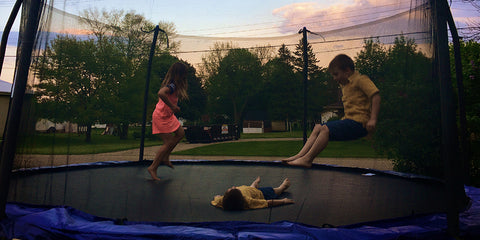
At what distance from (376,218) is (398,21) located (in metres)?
1.11

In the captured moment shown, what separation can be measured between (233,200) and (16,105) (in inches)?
48.5

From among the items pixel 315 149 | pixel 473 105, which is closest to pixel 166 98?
pixel 315 149

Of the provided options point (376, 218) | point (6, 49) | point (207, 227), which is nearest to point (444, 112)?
point (376, 218)

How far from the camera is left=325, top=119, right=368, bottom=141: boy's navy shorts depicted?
5.15 ft

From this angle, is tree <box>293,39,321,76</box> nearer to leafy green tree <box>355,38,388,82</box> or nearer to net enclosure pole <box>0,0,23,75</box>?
leafy green tree <box>355,38,388,82</box>

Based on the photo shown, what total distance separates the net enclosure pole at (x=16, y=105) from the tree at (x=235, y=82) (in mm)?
1471

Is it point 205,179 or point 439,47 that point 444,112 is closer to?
point 439,47

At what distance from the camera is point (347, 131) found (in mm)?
1570

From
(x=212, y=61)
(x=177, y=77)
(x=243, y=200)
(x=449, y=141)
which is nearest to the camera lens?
(x=449, y=141)

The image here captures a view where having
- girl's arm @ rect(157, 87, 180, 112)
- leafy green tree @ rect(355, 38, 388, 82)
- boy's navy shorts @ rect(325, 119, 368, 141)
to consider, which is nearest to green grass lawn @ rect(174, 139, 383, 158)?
boy's navy shorts @ rect(325, 119, 368, 141)

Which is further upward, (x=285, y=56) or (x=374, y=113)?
(x=285, y=56)

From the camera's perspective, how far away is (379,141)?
1.69m

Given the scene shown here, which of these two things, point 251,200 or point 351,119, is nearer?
point 351,119

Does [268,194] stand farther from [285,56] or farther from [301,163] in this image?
[285,56]
